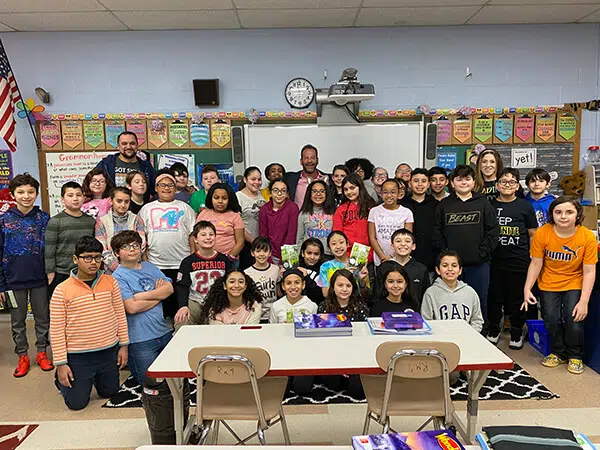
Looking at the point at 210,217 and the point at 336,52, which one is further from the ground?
the point at 336,52

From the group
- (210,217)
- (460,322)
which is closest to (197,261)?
(210,217)

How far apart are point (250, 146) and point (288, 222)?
1611 mm

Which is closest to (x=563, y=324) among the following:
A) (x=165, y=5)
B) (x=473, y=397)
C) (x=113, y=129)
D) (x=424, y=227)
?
(x=424, y=227)

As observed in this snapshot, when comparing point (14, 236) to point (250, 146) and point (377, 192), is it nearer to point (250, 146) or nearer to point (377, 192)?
point (250, 146)

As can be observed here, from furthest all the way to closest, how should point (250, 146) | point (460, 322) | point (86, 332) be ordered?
point (250, 146) < point (86, 332) < point (460, 322)

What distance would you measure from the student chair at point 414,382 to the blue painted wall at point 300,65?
3.83 m

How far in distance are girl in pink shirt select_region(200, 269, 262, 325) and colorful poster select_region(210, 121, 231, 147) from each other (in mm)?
2528

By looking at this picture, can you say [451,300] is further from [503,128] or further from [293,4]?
[293,4]

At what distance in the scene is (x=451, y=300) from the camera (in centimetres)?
332

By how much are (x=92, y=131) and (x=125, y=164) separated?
4.50 feet

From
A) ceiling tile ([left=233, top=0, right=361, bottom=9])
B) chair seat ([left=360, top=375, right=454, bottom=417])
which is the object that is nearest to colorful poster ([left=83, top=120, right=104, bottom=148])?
ceiling tile ([left=233, top=0, right=361, bottom=9])

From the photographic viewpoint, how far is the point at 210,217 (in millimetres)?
3838

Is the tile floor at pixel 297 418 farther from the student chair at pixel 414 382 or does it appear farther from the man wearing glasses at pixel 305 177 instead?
the man wearing glasses at pixel 305 177

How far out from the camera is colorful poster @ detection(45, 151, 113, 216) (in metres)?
5.38
